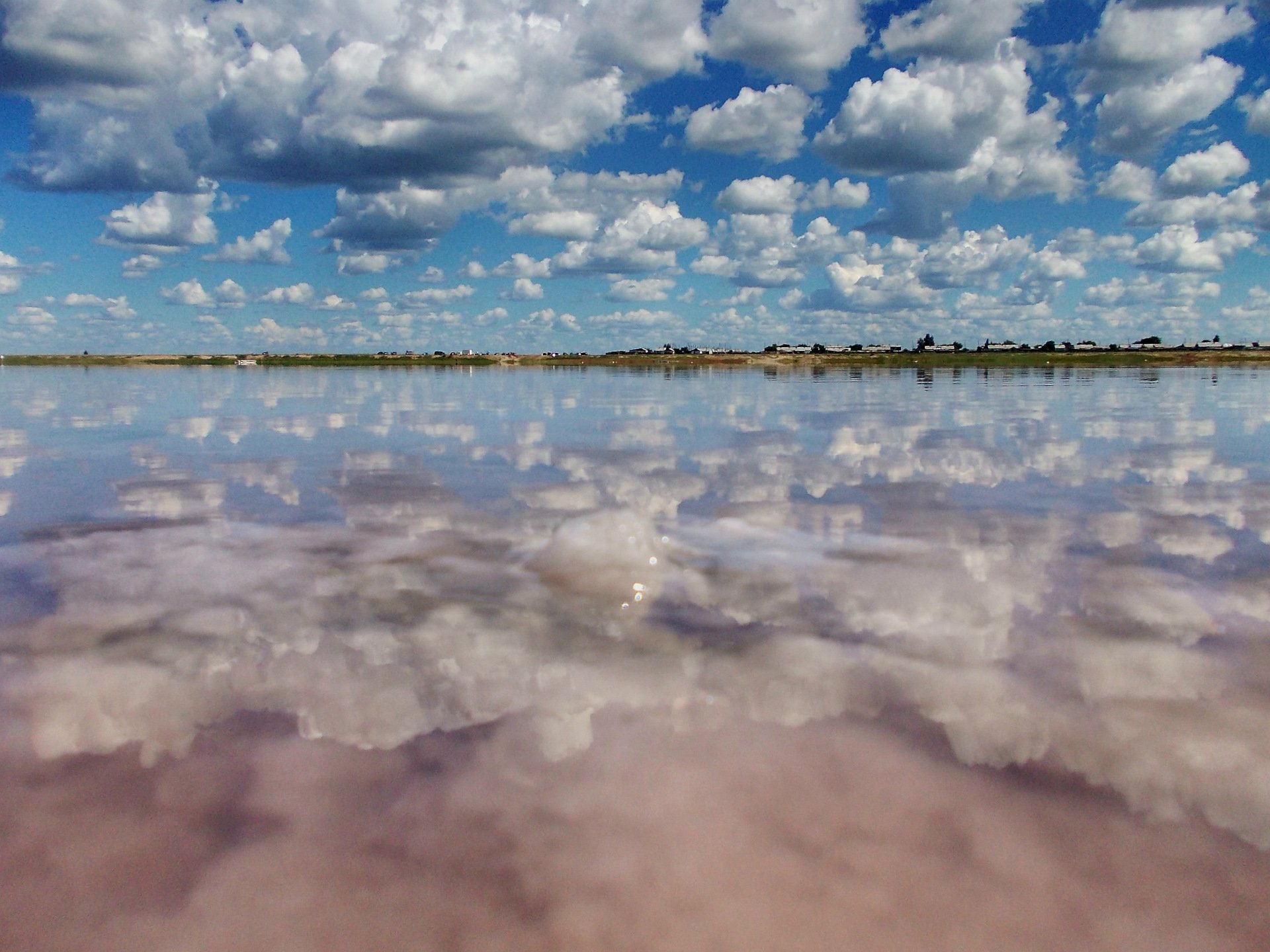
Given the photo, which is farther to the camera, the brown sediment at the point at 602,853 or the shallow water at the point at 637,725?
the shallow water at the point at 637,725

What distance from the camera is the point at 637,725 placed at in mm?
6312

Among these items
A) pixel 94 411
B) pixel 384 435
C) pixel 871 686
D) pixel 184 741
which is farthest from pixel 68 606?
pixel 94 411

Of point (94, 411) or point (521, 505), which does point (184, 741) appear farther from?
point (94, 411)

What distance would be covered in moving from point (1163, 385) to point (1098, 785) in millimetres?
74313

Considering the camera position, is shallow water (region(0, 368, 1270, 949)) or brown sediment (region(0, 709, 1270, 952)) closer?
brown sediment (region(0, 709, 1270, 952))

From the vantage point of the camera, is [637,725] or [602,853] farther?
[637,725]

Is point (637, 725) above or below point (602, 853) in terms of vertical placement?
above

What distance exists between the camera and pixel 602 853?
15.9ft

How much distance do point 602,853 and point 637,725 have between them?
1.51 meters

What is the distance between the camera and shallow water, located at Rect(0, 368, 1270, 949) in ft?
14.6

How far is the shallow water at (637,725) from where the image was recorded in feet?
14.6

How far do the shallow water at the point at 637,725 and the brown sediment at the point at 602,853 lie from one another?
2cm

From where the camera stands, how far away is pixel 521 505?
14.8 metres

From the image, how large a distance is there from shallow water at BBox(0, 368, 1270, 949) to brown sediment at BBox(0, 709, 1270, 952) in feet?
0.07
